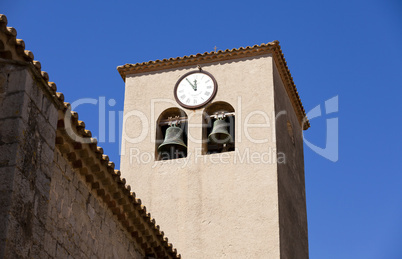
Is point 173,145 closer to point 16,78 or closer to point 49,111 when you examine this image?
point 49,111

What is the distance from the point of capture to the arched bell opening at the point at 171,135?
42.3ft

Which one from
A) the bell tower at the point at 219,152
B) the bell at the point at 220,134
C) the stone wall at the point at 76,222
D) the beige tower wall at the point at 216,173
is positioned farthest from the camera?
the bell at the point at 220,134

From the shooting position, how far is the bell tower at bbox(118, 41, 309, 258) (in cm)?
1188

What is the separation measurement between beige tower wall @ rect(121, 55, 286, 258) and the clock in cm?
12

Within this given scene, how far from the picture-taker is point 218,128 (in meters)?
12.8

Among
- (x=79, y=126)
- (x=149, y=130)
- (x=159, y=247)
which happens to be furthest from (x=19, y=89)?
(x=149, y=130)

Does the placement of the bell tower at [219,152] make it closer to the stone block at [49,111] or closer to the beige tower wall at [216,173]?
the beige tower wall at [216,173]

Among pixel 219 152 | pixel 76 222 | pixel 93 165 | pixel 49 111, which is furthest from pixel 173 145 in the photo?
pixel 49 111

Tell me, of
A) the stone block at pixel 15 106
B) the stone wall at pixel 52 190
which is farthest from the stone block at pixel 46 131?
the stone block at pixel 15 106

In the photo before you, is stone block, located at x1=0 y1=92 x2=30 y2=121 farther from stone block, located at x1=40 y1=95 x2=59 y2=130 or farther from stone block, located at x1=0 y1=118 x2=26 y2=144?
stone block, located at x1=40 y1=95 x2=59 y2=130

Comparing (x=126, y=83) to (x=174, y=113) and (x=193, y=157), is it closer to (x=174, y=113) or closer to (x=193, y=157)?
(x=174, y=113)

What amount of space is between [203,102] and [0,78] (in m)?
7.49

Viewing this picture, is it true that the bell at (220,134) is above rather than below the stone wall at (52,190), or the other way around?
above

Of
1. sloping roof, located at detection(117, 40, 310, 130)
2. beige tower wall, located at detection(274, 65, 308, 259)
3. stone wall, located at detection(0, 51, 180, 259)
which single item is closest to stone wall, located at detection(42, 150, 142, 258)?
stone wall, located at detection(0, 51, 180, 259)
